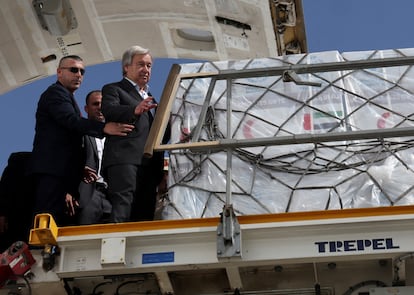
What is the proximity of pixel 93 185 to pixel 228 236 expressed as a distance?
1.71 metres

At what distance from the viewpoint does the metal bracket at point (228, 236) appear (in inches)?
178

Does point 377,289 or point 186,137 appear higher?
point 186,137

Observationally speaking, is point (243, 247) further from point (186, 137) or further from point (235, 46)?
point (235, 46)

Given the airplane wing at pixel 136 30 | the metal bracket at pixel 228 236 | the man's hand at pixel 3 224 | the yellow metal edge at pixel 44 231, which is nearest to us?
the metal bracket at pixel 228 236

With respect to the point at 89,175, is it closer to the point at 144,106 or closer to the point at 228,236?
the point at 144,106

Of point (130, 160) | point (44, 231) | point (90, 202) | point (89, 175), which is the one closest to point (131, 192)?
point (130, 160)

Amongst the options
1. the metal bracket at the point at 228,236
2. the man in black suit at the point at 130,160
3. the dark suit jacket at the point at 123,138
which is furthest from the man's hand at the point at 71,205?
the metal bracket at the point at 228,236

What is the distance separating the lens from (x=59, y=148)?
5.68 meters

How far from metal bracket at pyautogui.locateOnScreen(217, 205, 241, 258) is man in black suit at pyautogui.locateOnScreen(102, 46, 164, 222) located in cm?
96

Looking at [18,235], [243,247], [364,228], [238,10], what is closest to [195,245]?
[243,247]

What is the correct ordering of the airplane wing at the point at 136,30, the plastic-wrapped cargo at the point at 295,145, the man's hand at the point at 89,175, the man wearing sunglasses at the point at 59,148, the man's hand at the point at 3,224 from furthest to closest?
the airplane wing at the point at 136,30
the man's hand at the point at 3,224
the man's hand at the point at 89,175
the man wearing sunglasses at the point at 59,148
the plastic-wrapped cargo at the point at 295,145

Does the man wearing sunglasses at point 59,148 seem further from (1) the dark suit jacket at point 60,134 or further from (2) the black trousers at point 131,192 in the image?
(2) the black trousers at point 131,192

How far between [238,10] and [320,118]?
340 cm

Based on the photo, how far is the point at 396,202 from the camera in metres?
5.21
